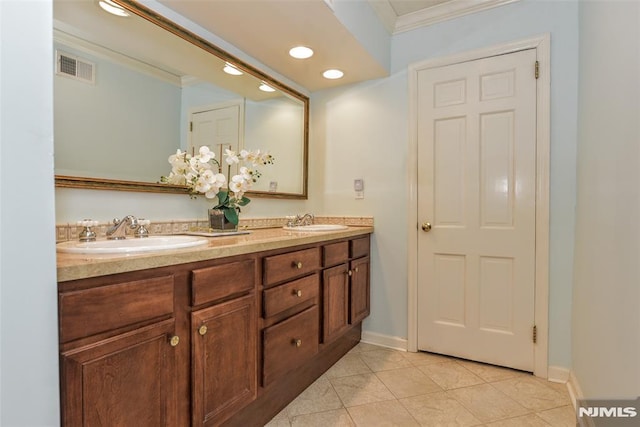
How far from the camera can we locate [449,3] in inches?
91.0

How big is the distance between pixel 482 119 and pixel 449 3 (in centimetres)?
84

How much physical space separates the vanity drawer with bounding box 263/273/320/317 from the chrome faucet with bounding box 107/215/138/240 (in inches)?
25.4

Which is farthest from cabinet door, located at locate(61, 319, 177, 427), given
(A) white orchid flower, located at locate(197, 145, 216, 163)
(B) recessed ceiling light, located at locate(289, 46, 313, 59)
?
(B) recessed ceiling light, located at locate(289, 46, 313, 59)

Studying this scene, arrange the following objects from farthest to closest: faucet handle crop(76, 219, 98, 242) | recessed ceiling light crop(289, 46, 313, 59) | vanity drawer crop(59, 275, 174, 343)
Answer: recessed ceiling light crop(289, 46, 313, 59), faucet handle crop(76, 219, 98, 242), vanity drawer crop(59, 275, 174, 343)

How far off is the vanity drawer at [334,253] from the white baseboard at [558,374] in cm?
142

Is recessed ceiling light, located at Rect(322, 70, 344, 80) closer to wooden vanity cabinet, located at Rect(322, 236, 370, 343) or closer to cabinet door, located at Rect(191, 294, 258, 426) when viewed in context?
wooden vanity cabinet, located at Rect(322, 236, 370, 343)

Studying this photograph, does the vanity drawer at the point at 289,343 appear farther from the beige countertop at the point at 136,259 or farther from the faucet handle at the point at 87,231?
the faucet handle at the point at 87,231

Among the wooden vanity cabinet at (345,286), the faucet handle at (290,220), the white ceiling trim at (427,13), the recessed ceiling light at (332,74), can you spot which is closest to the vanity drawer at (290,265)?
the wooden vanity cabinet at (345,286)

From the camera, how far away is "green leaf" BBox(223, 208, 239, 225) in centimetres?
183

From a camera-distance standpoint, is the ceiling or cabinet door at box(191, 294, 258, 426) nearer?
cabinet door at box(191, 294, 258, 426)

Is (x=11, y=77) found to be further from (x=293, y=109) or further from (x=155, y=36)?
(x=293, y=109)

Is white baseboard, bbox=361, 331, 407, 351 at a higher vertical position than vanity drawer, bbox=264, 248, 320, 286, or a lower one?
lower

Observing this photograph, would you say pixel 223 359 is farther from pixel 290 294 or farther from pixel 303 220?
pixel 303 220

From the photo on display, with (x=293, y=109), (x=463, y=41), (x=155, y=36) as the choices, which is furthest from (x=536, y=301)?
(x=155, y=36)
